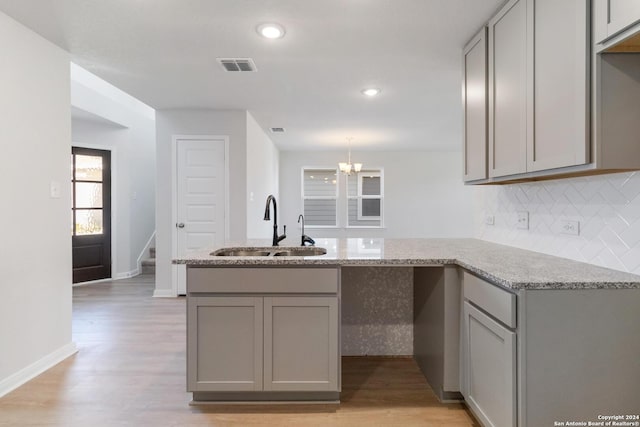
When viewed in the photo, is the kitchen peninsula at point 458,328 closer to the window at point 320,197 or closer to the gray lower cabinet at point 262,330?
the gray lower cabinet at point 262,330

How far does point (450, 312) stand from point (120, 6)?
106 inches

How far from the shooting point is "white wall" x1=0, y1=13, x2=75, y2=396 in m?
2.31

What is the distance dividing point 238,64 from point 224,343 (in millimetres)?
2272

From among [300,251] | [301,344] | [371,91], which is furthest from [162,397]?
[371,91]

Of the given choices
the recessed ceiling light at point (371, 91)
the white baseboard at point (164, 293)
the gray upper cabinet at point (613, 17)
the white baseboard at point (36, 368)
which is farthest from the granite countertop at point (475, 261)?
the white baseboard at point (164, 293)

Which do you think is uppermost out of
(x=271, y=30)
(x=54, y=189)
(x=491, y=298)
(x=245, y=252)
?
(x=271, y=30)

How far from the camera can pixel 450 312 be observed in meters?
2.06

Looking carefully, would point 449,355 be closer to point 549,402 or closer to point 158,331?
point 549,402

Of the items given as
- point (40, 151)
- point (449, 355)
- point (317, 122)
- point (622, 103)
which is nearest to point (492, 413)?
point (449, 355)

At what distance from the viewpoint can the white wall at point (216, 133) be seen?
466 centimetres

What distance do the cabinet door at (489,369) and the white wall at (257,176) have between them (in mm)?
3378

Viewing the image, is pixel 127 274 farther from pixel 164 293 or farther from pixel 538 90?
pixel 538 90

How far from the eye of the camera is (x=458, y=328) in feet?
6.73

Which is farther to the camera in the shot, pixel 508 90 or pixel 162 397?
pixel 162 397
